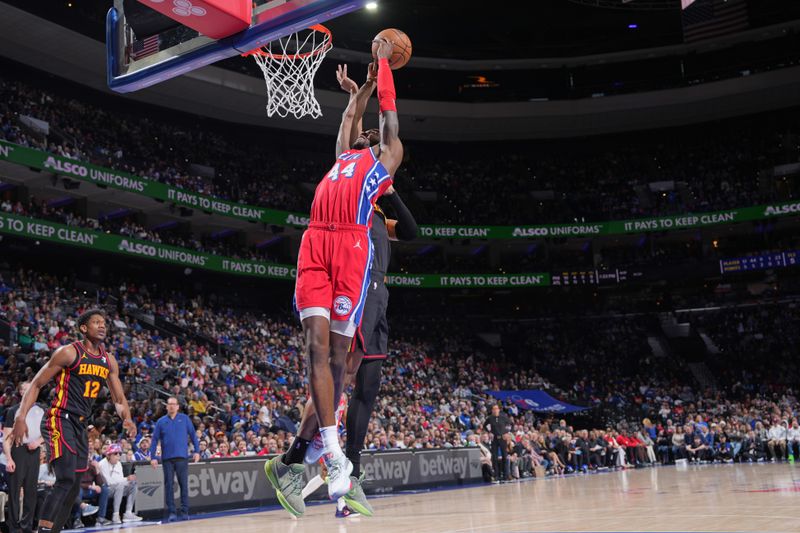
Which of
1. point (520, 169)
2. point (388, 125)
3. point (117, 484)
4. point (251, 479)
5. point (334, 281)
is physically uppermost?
point (520, 169)

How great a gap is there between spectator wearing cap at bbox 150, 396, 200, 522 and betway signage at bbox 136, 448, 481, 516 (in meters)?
0.51

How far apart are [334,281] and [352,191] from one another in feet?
1.87

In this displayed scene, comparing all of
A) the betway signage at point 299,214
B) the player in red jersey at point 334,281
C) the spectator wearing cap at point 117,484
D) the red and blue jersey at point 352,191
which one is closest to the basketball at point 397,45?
the player in red jersey at point 334,281

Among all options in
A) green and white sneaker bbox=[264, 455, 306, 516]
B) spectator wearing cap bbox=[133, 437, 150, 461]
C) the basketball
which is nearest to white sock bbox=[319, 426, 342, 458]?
green and white sneaker bbox=[264, 455, 306, 516]

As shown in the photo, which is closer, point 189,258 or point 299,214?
point 189,258

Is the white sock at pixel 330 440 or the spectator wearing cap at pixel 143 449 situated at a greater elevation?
the white sock at pixel 330 440

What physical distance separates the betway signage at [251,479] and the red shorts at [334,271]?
9084mm

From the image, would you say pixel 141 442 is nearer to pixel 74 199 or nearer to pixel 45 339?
pixel 45 339

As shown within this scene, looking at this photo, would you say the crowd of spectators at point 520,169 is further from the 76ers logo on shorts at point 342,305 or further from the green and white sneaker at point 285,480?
the 76ers logo on shorts at point 342,305

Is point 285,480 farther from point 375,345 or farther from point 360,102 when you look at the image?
point 360,102

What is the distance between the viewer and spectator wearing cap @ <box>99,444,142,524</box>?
11.9m

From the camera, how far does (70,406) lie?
23.0ft

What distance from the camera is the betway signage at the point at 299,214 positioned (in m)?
24.2

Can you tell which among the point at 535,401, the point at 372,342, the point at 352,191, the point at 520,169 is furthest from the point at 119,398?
the point at 520,169
